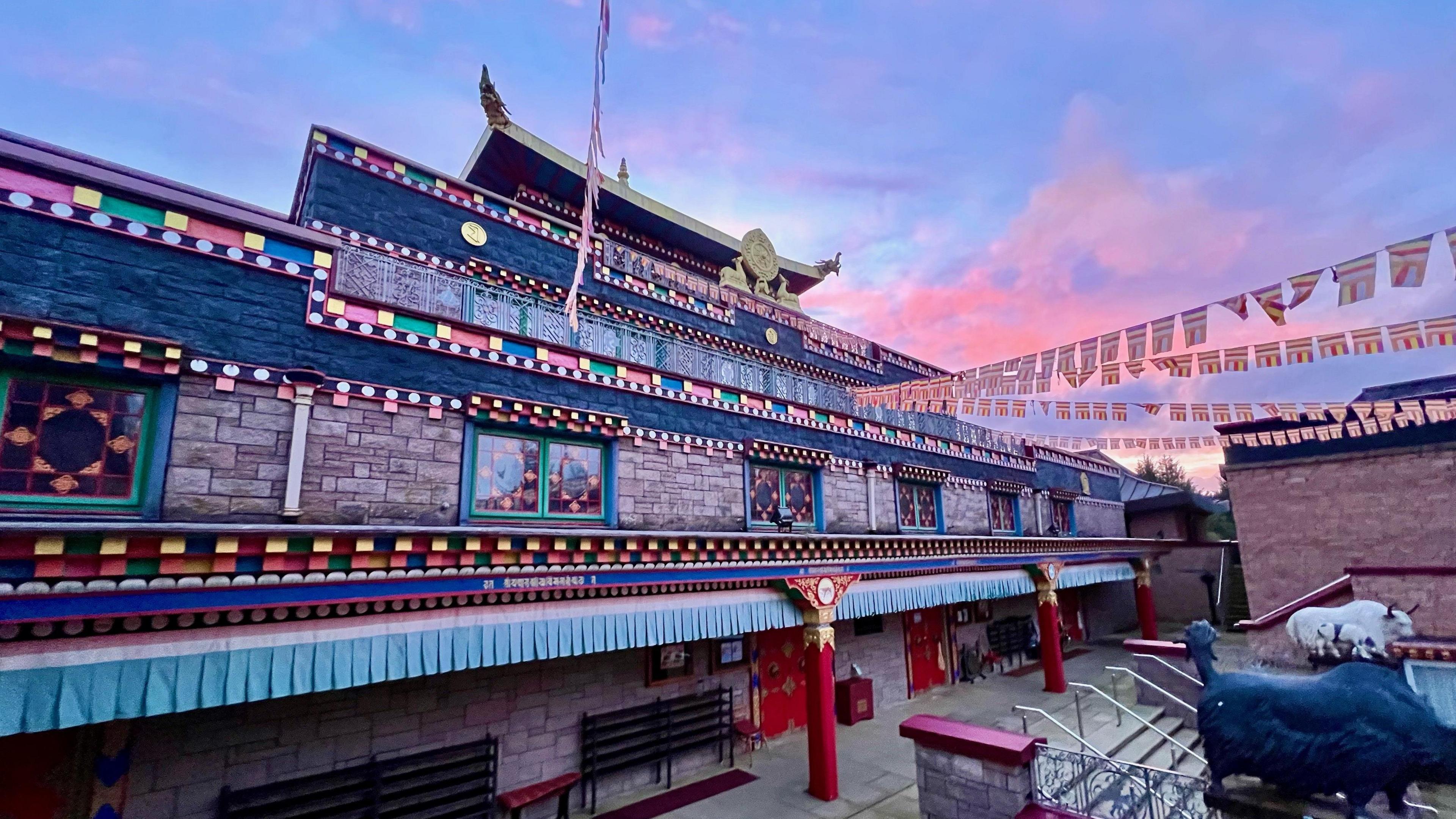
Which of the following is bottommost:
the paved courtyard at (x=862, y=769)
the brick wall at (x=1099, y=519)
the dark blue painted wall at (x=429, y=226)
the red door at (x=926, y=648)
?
the paved courtyard at (x=862, y=769)

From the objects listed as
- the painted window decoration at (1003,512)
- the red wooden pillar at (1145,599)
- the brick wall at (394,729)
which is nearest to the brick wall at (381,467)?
the brick wall at (394,729)

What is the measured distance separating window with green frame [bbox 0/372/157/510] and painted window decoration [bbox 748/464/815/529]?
27.2 ft

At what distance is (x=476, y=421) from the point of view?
7.89m

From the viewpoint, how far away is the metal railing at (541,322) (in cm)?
823

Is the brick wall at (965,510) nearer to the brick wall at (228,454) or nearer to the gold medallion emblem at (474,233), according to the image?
the gold medallion emblem at (474,233)

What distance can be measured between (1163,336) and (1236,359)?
82.1 inches

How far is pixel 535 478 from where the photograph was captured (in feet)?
27.7

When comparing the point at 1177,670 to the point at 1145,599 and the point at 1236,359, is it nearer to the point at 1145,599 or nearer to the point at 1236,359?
the point at 1236,359

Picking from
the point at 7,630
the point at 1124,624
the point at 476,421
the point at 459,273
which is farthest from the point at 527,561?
the point at 1124,624

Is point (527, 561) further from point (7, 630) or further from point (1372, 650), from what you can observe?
point (1372, 650)

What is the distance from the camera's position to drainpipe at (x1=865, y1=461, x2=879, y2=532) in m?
13.9

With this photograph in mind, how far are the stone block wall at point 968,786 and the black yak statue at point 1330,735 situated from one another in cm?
172

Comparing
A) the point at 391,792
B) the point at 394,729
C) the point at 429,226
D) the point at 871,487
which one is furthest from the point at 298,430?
the point at 871,487

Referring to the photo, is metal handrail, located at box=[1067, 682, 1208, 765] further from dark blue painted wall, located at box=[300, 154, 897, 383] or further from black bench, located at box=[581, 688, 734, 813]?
dark blue painted wall, located at box=[300, 154, 897, 383]
